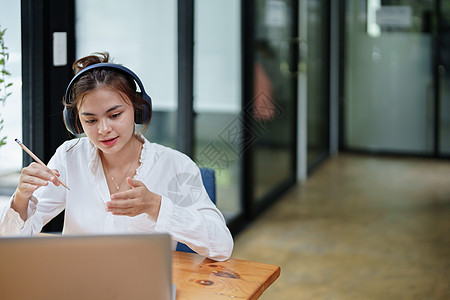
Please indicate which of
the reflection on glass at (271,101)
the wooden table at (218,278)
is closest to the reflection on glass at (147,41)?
the wooden table at (218,278)

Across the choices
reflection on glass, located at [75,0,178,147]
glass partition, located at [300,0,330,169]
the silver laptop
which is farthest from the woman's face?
glass partition, located at [300,0,330,169]

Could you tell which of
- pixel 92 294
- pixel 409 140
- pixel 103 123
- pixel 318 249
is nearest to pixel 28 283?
pixel 92 294

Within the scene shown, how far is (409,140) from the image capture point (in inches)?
273

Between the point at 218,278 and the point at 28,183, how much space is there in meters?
0.54

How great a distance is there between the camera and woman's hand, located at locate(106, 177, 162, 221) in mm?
1402

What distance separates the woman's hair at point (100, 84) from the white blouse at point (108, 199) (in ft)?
0.38

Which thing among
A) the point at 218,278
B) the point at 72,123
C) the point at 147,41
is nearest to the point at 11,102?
the point at 72,123

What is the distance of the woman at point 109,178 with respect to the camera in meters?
1.52

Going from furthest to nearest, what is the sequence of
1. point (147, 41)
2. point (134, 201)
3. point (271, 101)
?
point (271, 101)
point (147, 41)
point (134, 201)

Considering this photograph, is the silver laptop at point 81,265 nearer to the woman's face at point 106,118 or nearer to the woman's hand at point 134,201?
the woman's hand at point 134,201

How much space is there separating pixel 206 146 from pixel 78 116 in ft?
6.51

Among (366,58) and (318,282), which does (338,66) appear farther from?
(318,282)

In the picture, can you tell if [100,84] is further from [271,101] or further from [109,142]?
[271,101]

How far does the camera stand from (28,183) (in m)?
1.51
